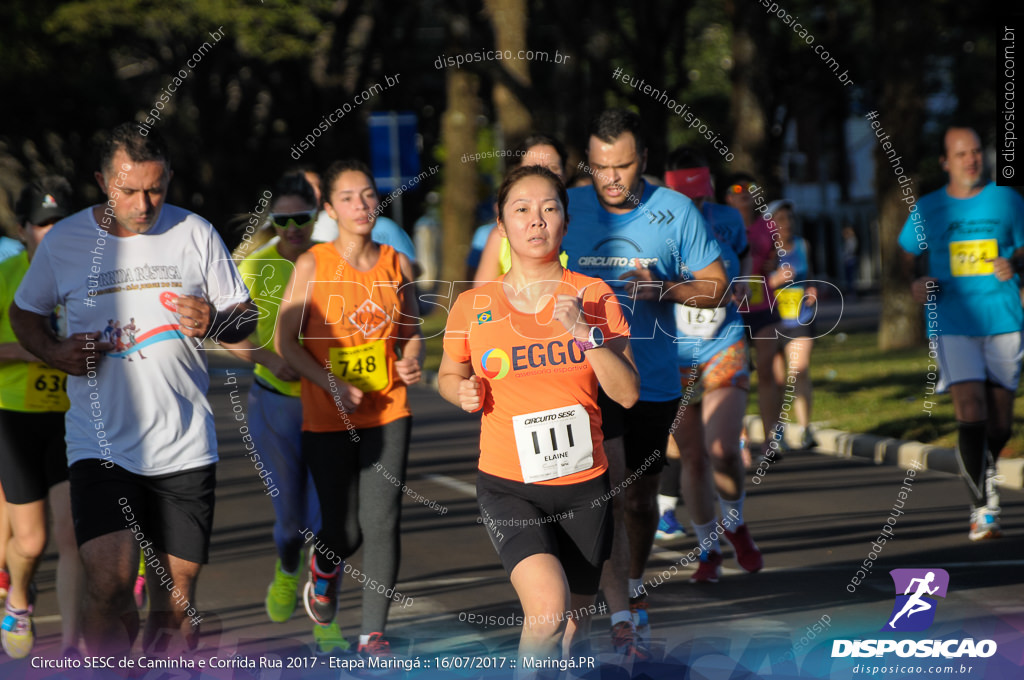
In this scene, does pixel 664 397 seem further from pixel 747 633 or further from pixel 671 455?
pixel 671 455

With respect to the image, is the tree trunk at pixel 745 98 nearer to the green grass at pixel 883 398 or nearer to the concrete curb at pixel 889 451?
the green grass at pixel 883 398

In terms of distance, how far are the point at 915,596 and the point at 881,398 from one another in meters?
7.42

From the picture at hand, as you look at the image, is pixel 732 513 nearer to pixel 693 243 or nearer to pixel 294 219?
pixel 693 243

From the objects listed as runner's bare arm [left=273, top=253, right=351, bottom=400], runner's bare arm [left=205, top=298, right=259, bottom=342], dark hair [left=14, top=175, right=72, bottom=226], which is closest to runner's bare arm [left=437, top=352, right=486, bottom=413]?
runner's bare arm [left=205, top=298, right=259, bottom=342]

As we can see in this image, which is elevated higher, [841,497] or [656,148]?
[656,148]

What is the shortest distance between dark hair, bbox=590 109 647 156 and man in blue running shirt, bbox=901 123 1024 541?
8.01 ft

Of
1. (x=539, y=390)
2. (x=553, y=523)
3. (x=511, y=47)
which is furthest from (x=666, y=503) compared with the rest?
(x=511, y=47)

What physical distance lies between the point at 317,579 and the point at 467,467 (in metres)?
5.40

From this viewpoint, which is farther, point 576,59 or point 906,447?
point 576,59

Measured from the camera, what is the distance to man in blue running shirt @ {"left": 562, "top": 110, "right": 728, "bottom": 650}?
18.4 ft

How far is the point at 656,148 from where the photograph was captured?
73.9 ft

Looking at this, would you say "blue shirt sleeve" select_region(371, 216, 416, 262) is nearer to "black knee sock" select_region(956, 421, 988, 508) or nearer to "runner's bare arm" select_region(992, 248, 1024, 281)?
"runner's bare arm" select_region(992, 248, 1024, 281)

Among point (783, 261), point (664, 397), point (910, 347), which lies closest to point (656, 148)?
point (910, 347)

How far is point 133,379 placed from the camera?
467 cm
